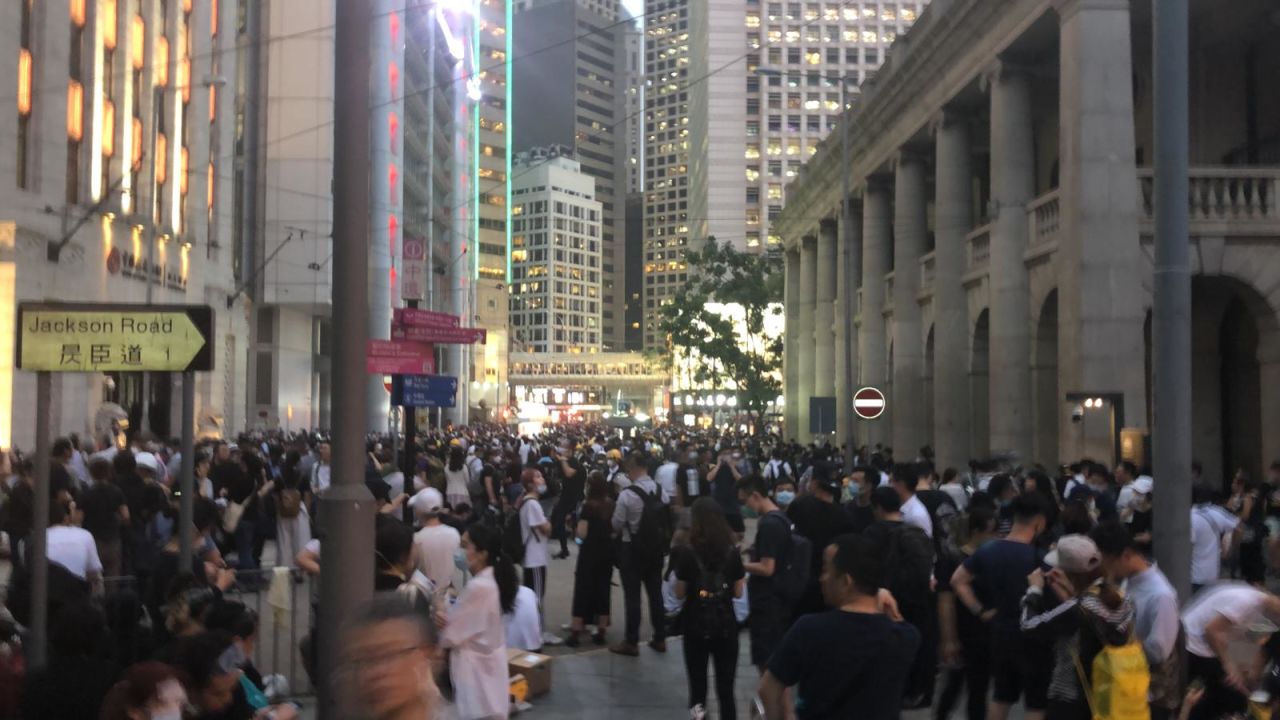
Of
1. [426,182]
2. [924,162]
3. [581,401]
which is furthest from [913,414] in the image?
[581,401]

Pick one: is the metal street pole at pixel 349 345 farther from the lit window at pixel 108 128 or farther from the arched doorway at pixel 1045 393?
the lit window at pixel 108 128

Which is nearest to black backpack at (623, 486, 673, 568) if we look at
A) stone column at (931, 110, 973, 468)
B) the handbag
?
the handbag

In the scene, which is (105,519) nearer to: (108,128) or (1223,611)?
(1223,611)

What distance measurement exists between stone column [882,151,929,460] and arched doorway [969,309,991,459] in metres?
5.07

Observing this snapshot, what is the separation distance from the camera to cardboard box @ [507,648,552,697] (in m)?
10.4

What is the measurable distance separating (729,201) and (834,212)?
72420mm

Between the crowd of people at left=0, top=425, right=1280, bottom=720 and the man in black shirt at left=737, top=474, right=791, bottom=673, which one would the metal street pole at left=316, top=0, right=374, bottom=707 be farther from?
the man in black shirt at left=737, top=474, right=791, bottom=673

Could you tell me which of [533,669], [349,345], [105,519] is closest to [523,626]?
[533,669]

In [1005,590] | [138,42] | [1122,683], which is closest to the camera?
[1122,683]

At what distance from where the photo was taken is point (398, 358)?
1327 centimetres

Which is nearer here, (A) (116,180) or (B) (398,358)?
(B) (398,358)

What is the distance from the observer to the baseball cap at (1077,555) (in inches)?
255

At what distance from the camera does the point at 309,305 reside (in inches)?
2344

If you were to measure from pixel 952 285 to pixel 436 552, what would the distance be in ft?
80.5
